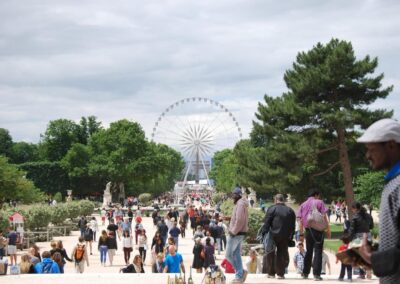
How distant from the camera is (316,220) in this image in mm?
11828

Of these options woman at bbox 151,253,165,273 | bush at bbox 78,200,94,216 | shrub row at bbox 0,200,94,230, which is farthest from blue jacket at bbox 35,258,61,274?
bush at bbox 78,200,94,216

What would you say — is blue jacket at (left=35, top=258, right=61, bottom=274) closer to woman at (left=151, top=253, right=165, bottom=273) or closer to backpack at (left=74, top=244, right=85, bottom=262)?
woman at (left=151, top=253, right=165, bottom=273)

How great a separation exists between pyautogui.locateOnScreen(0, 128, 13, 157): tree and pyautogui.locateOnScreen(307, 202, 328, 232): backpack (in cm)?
12402

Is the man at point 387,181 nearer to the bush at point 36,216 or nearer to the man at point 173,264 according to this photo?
the man at point 173,264

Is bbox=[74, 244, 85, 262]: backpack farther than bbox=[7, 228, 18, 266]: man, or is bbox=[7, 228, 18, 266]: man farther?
bbox=[7, 228, 18, 266]: man

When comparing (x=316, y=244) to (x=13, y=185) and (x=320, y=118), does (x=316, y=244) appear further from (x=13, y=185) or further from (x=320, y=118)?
(x=13, y=185)

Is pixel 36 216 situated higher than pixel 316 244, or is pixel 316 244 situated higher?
pixel 36 216

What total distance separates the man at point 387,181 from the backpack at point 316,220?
7837 mm

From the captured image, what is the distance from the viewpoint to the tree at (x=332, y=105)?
40469 mm


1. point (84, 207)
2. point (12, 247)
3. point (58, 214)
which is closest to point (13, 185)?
point (84, 207)

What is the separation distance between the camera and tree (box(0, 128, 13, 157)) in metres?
131

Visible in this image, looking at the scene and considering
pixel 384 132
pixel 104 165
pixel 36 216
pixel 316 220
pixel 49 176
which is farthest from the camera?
pixel 49 176

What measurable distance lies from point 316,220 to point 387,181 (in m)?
8.01

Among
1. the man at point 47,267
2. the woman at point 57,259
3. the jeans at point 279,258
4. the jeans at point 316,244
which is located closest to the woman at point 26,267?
the man at point 47,267
